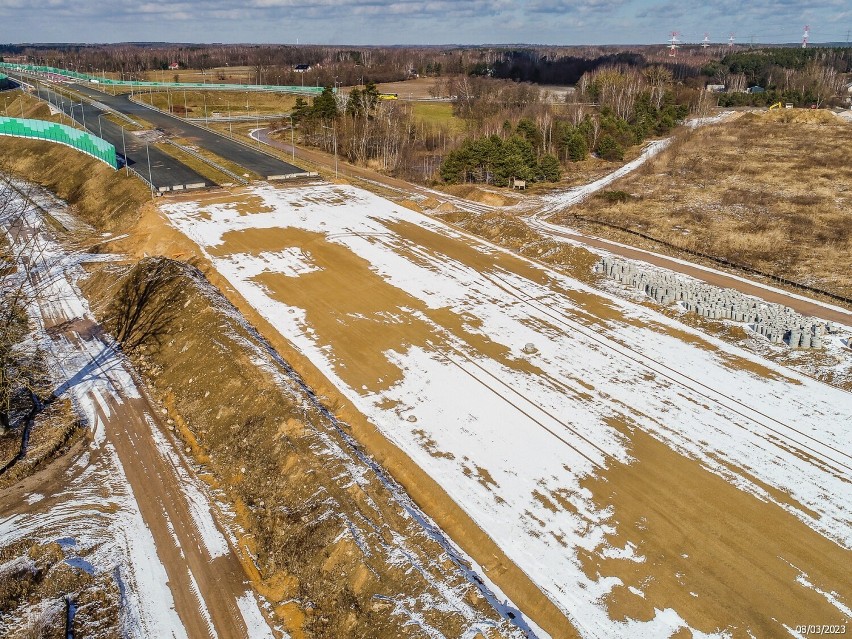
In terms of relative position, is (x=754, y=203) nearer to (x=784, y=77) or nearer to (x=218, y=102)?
(x=218, y=102)

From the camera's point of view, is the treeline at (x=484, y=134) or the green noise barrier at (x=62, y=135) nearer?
the green noise barrier at (x=62, y=135)

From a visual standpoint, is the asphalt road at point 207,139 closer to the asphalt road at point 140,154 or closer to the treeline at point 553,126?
the asphalt road at point 140,154

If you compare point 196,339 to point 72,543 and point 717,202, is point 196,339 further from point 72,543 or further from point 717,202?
point 717,202

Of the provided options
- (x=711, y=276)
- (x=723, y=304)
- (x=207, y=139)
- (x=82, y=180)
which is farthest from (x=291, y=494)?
(x=207, y=139)

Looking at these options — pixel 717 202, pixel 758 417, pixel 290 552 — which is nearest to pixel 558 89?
pixel 717 202

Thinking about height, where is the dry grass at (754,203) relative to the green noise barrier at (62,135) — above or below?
below

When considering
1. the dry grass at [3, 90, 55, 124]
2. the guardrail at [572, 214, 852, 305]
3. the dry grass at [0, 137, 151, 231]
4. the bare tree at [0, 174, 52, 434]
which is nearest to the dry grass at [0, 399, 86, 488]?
the bare tree at [0, 174, 52, 434]

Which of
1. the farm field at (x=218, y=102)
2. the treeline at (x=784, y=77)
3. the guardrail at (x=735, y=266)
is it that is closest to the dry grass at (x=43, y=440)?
the guardrail at (x=735, y=266)
